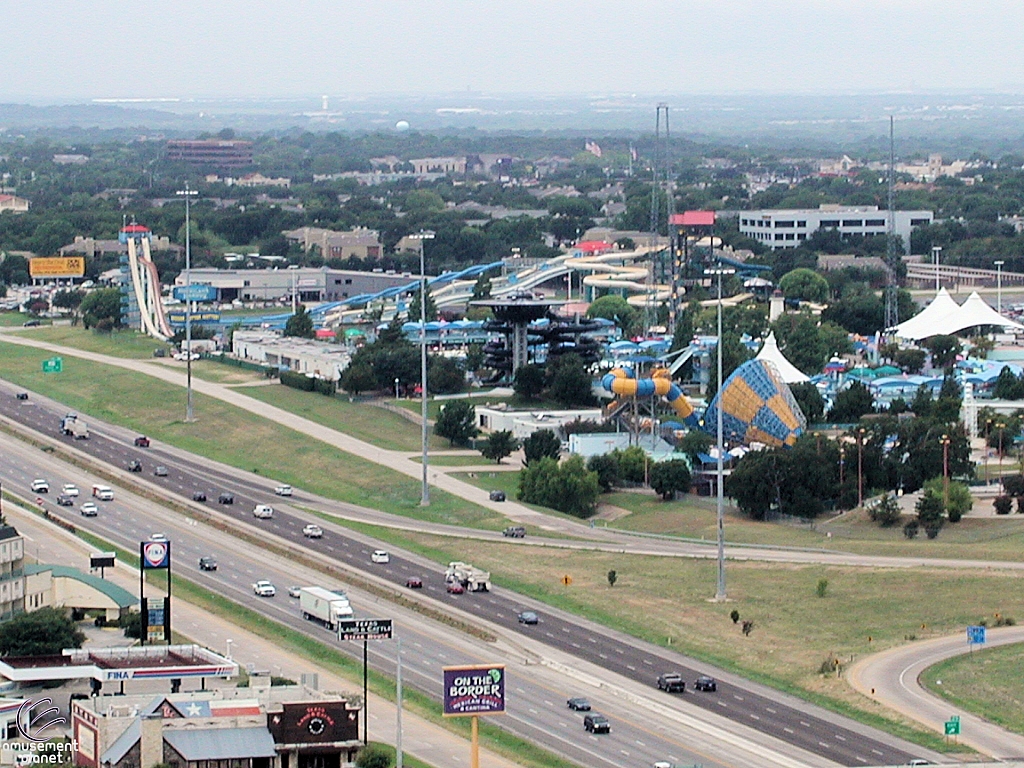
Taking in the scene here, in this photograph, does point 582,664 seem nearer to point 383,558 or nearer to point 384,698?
point 384,698

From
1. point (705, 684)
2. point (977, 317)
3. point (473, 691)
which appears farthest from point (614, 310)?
point (473, 691)

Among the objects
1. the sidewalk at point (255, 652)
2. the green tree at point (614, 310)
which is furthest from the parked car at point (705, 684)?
the green tree at point (614, 310)

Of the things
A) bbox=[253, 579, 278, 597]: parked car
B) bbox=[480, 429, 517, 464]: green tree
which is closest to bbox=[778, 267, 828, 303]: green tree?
bbox=[480, 429, 517, 464]: green tree

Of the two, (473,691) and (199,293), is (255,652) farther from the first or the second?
(199,293)

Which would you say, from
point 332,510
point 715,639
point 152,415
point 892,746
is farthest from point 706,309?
point 892,746

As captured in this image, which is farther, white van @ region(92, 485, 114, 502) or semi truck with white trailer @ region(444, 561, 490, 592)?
white van @ region(92, 485, 114, 502)

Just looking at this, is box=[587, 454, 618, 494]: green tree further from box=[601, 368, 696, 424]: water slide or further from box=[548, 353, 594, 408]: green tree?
box=[548, 353, 594, 408]: green tree
